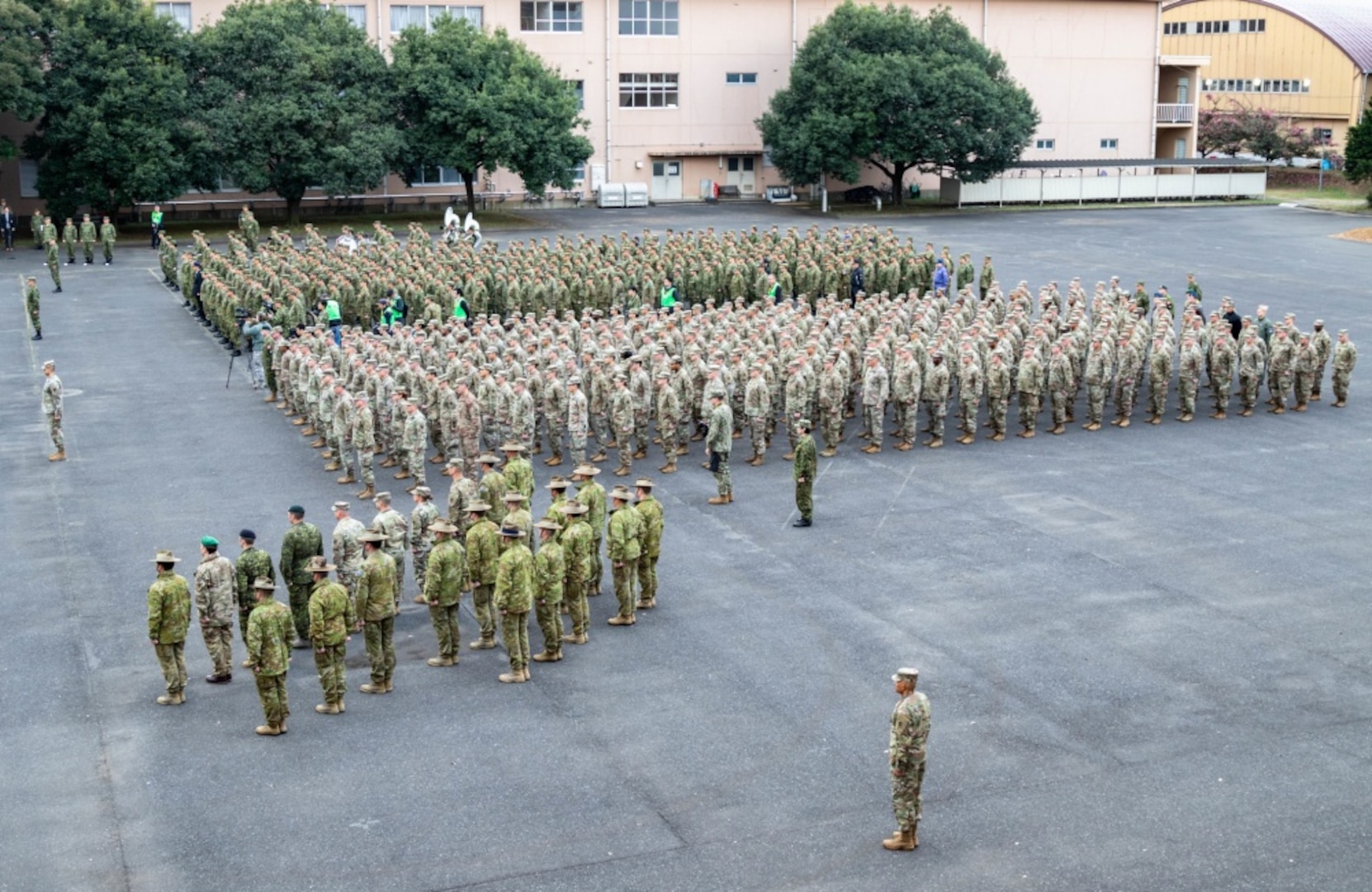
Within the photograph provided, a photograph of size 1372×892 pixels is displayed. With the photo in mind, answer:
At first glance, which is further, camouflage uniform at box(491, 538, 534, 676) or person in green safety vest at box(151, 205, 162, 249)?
person in green safety vest at box(151, 205, 162, 249)

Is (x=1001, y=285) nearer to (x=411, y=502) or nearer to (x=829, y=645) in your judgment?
(x=411, y=502)

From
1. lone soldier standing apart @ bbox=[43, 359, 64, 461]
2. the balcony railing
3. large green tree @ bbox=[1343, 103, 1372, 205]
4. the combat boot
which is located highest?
the balcony railing

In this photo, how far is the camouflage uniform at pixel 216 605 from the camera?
1312cm

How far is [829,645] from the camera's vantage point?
45.7ft

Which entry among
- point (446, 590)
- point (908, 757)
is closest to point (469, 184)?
point (446, 590)

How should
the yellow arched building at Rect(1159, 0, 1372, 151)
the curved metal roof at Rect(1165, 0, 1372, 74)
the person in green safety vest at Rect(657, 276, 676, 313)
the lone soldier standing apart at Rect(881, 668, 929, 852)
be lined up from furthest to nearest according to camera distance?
the yellow arched building at Rect(1159, 0, 1372, 151), the curved metal roof at Rect(1165, 0, 1372, 74), the person in green safety vest at Rect(657, 276, 676, 313), the lone soldier standing apart at Rect(881, 668, 929, 852)

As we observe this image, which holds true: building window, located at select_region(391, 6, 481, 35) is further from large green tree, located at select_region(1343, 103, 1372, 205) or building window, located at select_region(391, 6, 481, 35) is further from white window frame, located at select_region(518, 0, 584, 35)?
large green tree, located at select_region(1343, 103, 1372, 205)

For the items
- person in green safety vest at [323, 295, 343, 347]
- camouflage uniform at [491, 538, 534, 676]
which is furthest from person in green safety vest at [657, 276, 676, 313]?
camouflage uniform at [491, 538, 534, 676]

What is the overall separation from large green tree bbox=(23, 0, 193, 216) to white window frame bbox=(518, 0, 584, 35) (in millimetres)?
14413

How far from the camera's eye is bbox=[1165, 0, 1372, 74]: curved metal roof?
73.2 meters

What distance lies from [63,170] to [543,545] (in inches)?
A: 1485

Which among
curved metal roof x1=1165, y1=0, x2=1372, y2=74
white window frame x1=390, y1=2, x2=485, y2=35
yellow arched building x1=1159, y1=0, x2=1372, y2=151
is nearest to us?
white window frame x1=390, y1=2, x2=485, y2=35

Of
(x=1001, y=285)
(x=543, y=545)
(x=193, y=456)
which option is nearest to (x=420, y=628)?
(x=543, y=545)

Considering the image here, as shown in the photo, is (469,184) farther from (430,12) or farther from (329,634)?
(329,634)
